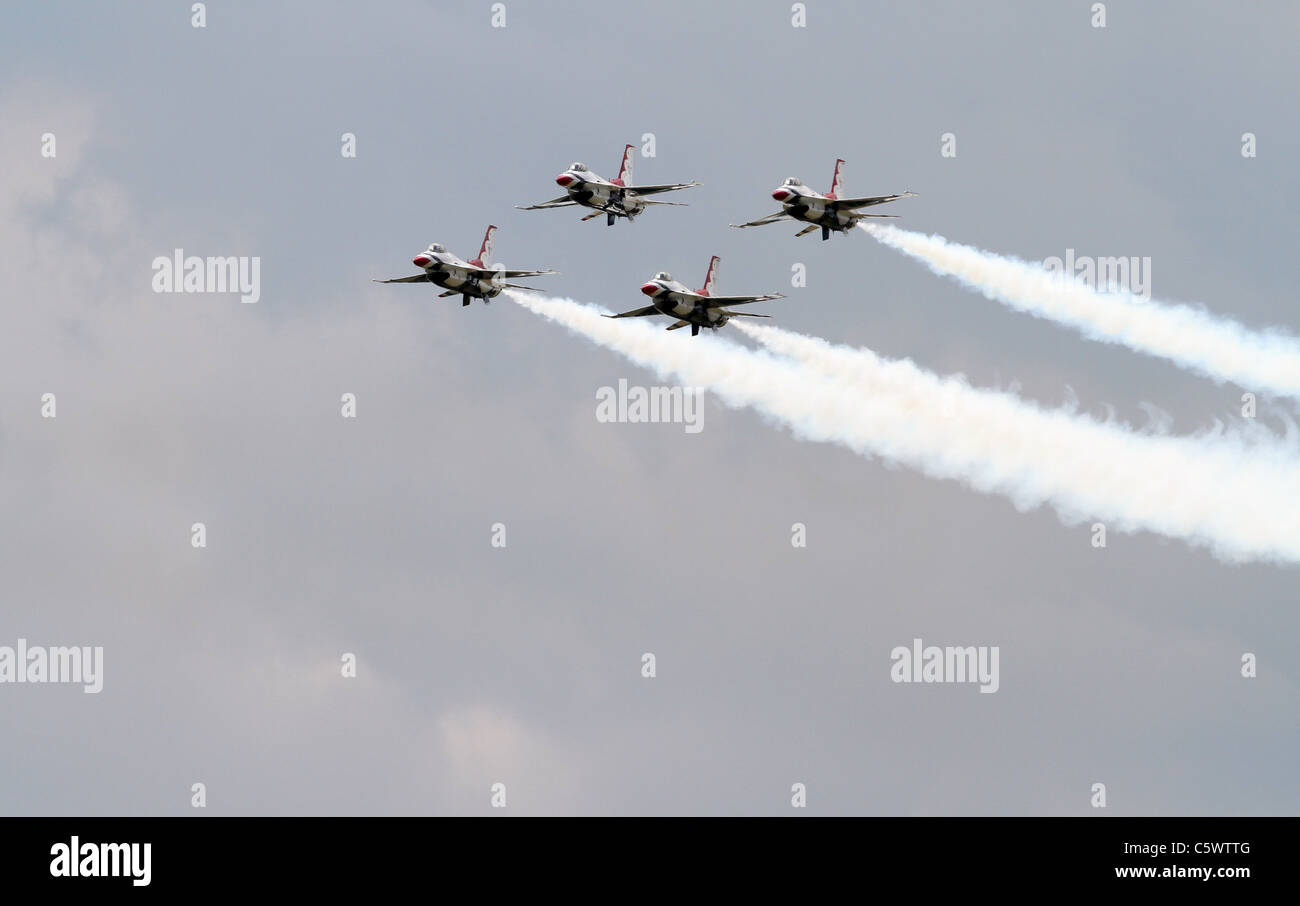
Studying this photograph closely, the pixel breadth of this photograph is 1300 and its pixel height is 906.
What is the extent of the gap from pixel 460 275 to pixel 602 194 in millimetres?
9678

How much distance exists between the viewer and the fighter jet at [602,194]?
148 meters

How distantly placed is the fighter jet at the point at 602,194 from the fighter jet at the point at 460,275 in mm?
4178

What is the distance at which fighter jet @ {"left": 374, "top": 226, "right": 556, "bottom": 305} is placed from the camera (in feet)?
472

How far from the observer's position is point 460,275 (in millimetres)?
145000

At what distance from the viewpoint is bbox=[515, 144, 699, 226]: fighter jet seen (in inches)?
5827

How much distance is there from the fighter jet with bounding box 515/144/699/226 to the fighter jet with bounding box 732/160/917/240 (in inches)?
204

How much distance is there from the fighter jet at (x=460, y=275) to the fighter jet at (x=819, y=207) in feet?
42.3
